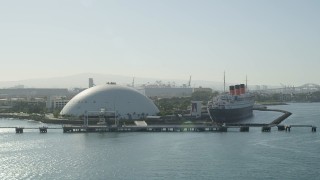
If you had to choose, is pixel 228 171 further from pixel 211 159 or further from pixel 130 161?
pixel 130 161

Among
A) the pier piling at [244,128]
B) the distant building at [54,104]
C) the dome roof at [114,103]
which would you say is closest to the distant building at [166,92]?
the distant building at [54,104]

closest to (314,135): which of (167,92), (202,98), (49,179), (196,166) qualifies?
(196,166)

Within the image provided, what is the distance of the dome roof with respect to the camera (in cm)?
3306

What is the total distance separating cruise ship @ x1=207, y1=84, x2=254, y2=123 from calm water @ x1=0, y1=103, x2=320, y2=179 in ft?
24.5

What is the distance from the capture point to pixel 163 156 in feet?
54.8

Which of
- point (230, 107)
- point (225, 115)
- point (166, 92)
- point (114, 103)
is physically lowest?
point (225, 115)

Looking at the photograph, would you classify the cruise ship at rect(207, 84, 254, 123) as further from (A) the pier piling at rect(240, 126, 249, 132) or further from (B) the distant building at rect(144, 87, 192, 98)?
(B) the distant building at rect(144, 87, 192, 98)

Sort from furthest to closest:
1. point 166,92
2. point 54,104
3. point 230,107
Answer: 1. point 166,92
2. point 54,104
3. point 230,107

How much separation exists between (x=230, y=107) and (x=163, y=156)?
17251 millimetres

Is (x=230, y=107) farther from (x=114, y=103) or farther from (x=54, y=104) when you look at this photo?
(x=54, y=104)

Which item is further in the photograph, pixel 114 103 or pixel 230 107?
pixel 114 103

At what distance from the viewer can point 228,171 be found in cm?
1405

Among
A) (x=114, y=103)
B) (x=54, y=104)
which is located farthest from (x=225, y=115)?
(x=54, y=104)

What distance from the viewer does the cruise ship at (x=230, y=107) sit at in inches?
1252
